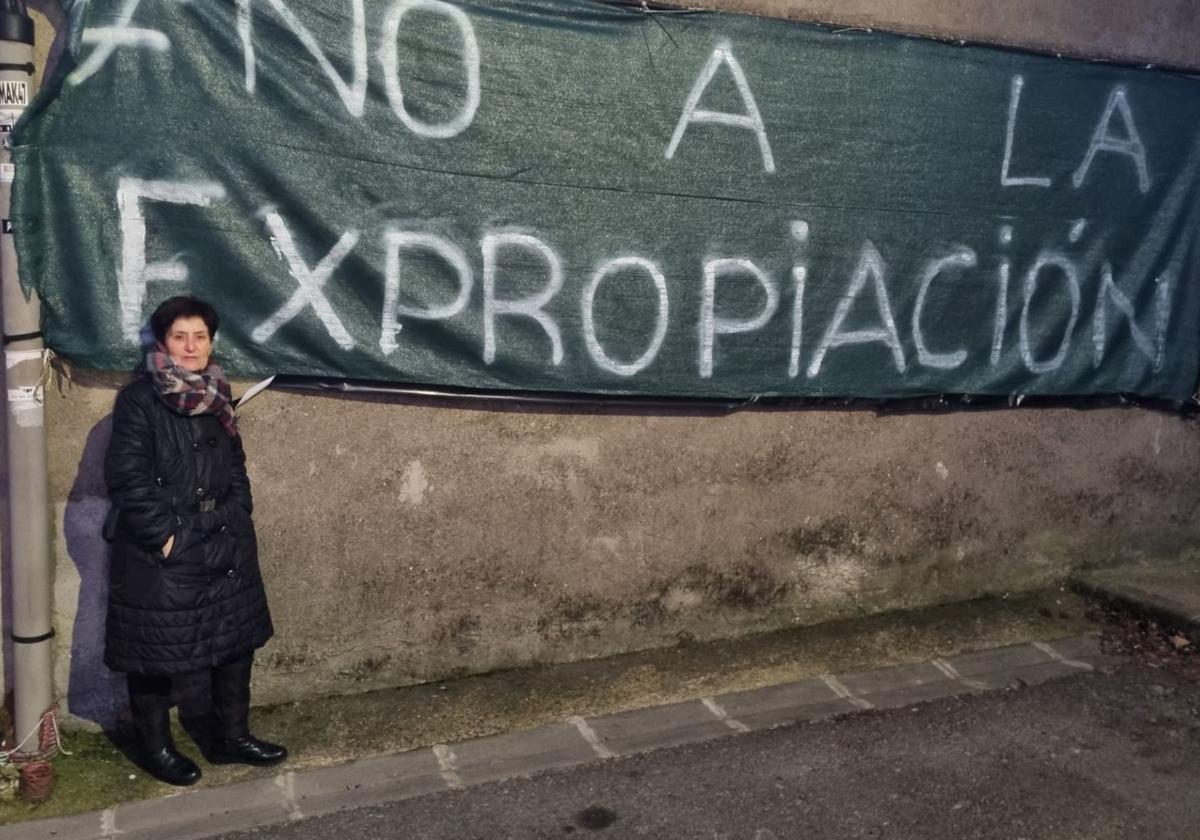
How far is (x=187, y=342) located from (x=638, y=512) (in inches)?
83.7

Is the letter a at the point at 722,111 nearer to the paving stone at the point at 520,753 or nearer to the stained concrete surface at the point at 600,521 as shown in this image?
the stained concrete surface at the point at 600,521

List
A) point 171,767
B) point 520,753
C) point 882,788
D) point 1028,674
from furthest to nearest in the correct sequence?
point 1028,674 → point 520,753 → point 882,788 → point 171,767

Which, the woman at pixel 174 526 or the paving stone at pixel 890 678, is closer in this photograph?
the woman at pixel 174 526

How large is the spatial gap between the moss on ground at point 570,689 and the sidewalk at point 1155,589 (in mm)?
154

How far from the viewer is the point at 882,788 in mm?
4117

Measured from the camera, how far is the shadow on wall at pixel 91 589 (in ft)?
13.6

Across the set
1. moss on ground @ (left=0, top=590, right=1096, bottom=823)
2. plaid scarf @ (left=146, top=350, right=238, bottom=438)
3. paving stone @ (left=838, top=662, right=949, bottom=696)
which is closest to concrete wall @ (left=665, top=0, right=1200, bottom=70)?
plaid scarf @ (left=146, top=350, right=238, bottom=438)

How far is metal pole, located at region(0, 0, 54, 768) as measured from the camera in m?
3.77

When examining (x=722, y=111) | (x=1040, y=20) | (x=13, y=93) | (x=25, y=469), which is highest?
(x=1040, y=20)

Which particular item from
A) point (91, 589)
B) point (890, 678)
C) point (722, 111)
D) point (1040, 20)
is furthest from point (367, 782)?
point (1040, 20)

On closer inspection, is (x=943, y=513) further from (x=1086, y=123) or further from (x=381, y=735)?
(x=381, y=735)

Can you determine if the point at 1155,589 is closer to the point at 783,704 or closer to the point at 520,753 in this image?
the point at 783,704

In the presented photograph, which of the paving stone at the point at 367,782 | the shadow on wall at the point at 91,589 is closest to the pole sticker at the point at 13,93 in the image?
the shadow on wall at the point at 91,589

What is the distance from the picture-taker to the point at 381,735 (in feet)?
14.5
